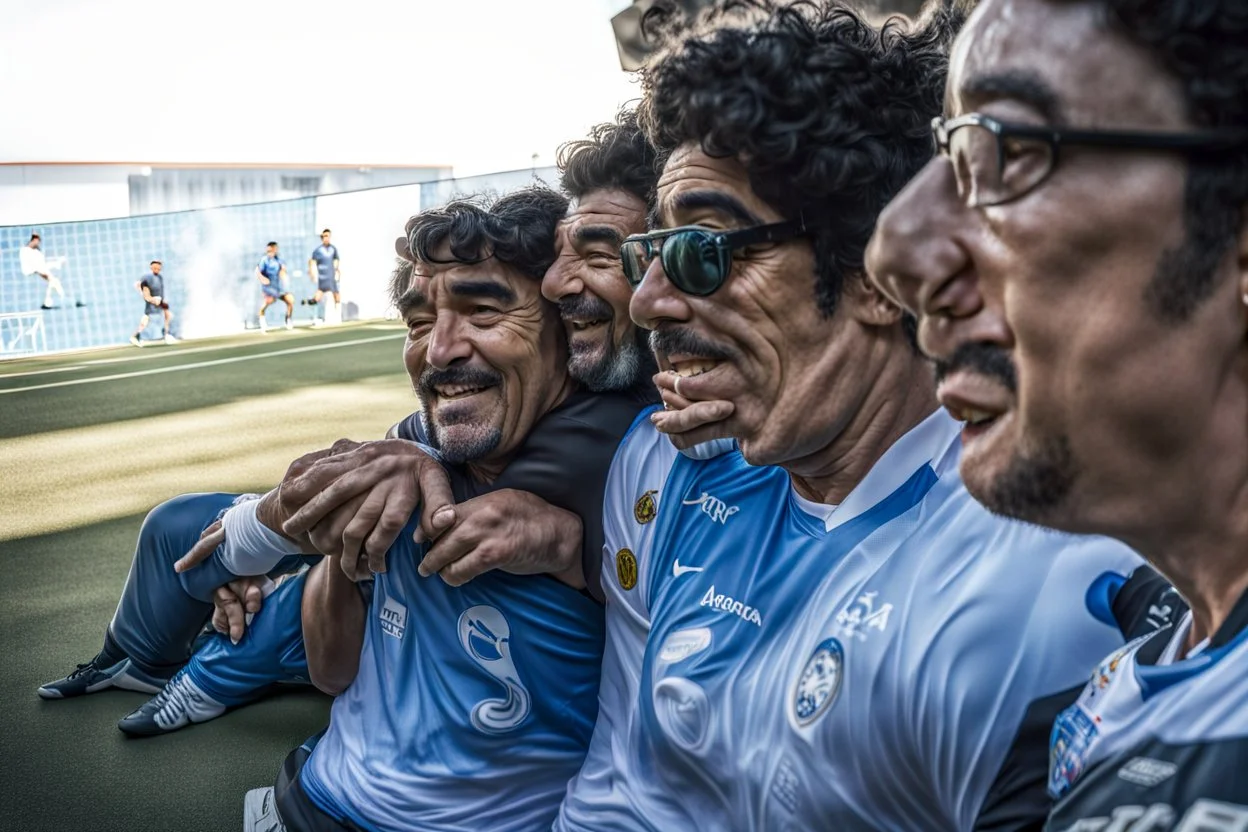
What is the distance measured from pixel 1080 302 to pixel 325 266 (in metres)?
16.0

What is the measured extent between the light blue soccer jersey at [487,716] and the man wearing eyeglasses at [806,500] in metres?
0.38

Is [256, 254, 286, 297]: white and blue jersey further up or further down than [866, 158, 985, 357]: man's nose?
further up

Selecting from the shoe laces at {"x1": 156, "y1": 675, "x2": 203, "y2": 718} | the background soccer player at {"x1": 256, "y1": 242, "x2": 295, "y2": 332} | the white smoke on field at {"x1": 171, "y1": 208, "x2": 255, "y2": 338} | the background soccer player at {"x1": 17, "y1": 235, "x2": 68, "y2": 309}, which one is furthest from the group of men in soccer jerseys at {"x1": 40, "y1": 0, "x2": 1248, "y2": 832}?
the background soccer player at {"x1": 256, "y1": 242, "x2": 295, "y2": 332}

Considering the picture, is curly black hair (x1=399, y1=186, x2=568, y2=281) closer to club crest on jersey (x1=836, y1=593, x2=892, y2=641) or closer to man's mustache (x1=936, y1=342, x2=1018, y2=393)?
club crest on jersey (x1=836, y1=593, x2=892, y2=641)

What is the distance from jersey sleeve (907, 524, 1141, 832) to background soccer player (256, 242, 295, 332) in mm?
14939

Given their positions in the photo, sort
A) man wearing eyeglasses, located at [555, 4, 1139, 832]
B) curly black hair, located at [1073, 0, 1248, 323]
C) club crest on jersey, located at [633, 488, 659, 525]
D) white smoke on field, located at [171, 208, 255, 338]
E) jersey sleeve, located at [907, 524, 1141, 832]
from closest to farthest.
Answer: curly black hair, located at [1073, 0, 1248, 323], jersey sleeve, located at [907, 524, 1141, 832], man wearing eyeglasses, located at [555, 4, 1139, 832], club crest on jersey, located at [633, 488, 659, 525], white smoke on field, located at [171, 208, 255, 338]

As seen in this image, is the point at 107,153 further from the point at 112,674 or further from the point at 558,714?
the point at 558,714

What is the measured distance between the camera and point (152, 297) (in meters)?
13.9

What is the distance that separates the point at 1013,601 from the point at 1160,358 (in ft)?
1.79

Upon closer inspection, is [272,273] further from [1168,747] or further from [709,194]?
[1168,747]

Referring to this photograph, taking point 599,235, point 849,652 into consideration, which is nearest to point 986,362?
point 849,652

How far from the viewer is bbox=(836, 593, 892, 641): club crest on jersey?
1323 millimetres

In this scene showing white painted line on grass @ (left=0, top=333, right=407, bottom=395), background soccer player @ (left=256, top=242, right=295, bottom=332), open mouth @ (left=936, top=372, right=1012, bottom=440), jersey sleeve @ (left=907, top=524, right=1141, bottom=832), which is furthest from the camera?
background soccer player @ (left=256, top=242, right=295, bottom=332)

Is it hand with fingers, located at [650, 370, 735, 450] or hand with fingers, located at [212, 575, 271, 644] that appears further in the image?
hand with fingers, located at [212, 575, 271, 644]
